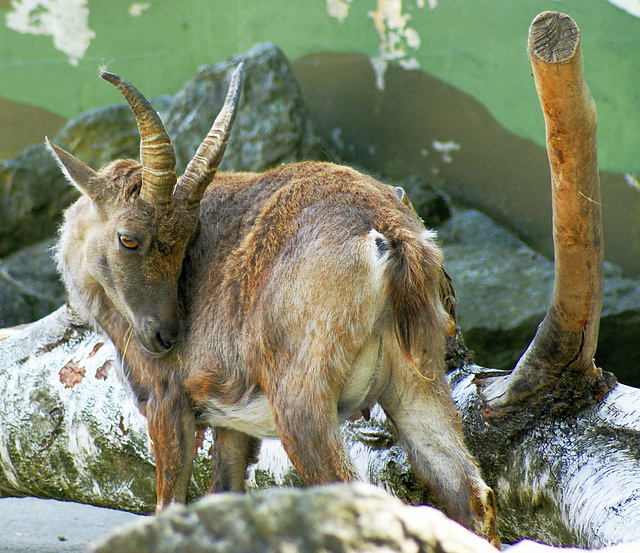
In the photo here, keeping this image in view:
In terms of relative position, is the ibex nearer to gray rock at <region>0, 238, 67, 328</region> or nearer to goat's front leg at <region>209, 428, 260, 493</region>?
goat's front leg at <region>209, 428, 260, 493</region>

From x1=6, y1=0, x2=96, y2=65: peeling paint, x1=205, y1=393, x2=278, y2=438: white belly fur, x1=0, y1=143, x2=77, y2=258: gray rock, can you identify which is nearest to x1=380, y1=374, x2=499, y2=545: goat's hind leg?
x1=205, y1=393, x2=278, y2=438: white belly fur

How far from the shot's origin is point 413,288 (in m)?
2.28

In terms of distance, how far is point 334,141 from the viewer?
746cm

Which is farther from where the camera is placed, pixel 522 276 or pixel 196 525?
pixel 522 276

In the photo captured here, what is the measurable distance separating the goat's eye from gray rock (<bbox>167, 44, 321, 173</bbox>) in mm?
4091

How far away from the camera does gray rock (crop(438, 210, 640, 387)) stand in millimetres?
5547

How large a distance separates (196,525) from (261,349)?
155 cm

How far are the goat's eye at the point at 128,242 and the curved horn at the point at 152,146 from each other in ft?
0.67

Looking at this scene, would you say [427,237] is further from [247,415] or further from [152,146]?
[152,146]

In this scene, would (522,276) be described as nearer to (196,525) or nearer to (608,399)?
(608,399)

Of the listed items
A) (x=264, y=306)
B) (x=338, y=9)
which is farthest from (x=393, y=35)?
(x=264, y=306)

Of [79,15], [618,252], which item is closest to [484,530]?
[618,252]

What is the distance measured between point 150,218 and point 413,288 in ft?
3.76

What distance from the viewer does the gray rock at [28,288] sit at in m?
7.01
